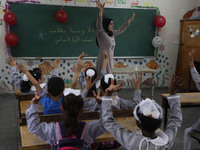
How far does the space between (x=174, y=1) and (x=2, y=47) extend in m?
4.54

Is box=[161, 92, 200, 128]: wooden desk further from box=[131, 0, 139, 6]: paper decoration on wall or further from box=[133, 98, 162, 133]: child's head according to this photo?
box=[131, 0, 139, 6]: paper decoration on wall

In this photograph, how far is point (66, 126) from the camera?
1263mm

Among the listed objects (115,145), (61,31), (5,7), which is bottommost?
(115,145)

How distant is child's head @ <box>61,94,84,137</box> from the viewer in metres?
1.25

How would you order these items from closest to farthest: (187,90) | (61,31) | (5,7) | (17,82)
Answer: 1. (17,82)
2. (5,7)
3. (61,31)
4. (187,90)

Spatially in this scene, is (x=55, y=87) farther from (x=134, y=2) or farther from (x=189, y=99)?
(x=134, y=2)

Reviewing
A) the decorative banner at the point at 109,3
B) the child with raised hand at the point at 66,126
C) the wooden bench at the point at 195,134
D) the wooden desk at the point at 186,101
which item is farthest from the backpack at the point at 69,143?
the decorative banner at the point at 109,3

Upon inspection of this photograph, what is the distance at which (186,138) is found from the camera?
2.16 m

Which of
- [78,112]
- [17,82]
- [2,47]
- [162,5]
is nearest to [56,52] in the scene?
[2,47]

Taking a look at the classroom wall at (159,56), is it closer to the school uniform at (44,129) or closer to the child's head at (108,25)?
the child's head at (108,25)

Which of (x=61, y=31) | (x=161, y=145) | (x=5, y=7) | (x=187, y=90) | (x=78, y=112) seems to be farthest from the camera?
(x=187, y=90)

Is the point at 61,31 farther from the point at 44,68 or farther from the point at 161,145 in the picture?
the point at 161,145

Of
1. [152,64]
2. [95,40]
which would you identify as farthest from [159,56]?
[95,40]

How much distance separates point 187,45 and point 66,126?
16.6 ft
